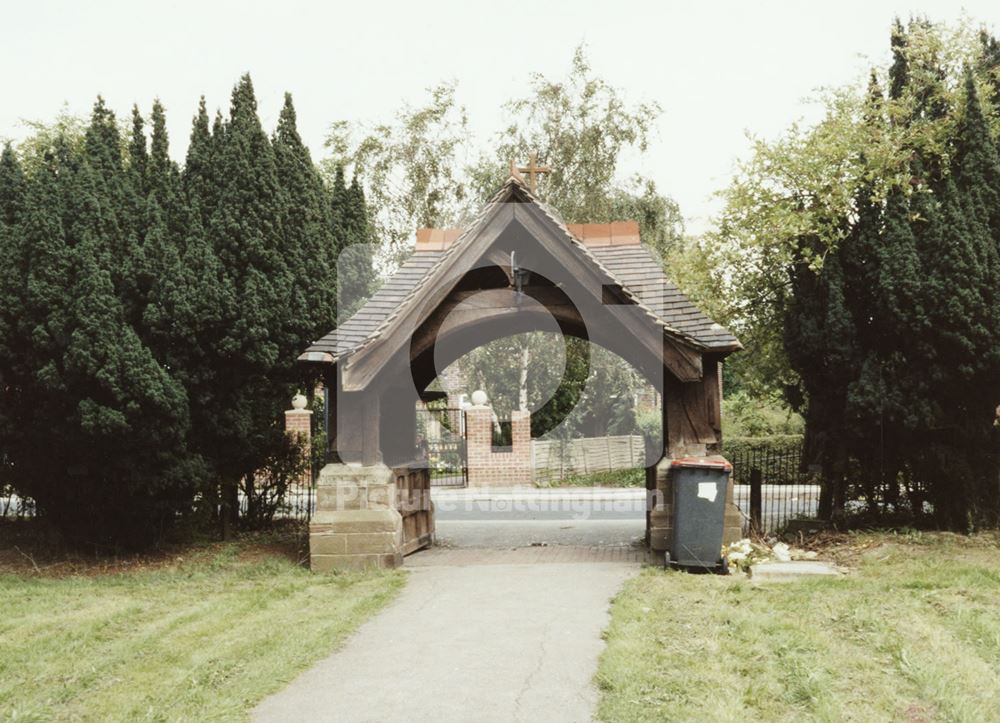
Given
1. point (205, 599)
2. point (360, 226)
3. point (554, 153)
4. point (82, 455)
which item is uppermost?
point (554, 153)

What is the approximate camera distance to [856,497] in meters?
13.3

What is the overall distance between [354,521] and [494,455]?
48.3ft

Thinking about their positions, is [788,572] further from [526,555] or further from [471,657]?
[471,657]

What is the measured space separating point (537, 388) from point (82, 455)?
21466 mm

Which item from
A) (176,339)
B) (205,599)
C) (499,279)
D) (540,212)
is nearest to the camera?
(205,599)

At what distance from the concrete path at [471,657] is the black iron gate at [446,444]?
16648 millimetres

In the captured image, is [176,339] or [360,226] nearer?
[176,339]

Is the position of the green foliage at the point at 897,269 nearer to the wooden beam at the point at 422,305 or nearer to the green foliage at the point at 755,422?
the wooden beam at the point at 422,305

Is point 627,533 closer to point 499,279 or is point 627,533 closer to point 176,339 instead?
point 499,279

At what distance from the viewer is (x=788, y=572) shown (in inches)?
389

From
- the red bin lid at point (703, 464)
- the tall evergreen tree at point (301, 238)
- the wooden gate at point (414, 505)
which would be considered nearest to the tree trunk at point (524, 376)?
the wooden gate at point (414, 505)

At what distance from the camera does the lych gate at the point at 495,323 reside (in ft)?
34.7

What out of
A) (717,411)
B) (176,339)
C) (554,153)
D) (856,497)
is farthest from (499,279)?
(554,153)

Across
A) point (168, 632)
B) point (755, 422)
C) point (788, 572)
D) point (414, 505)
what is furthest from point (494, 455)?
point (168, 632)
